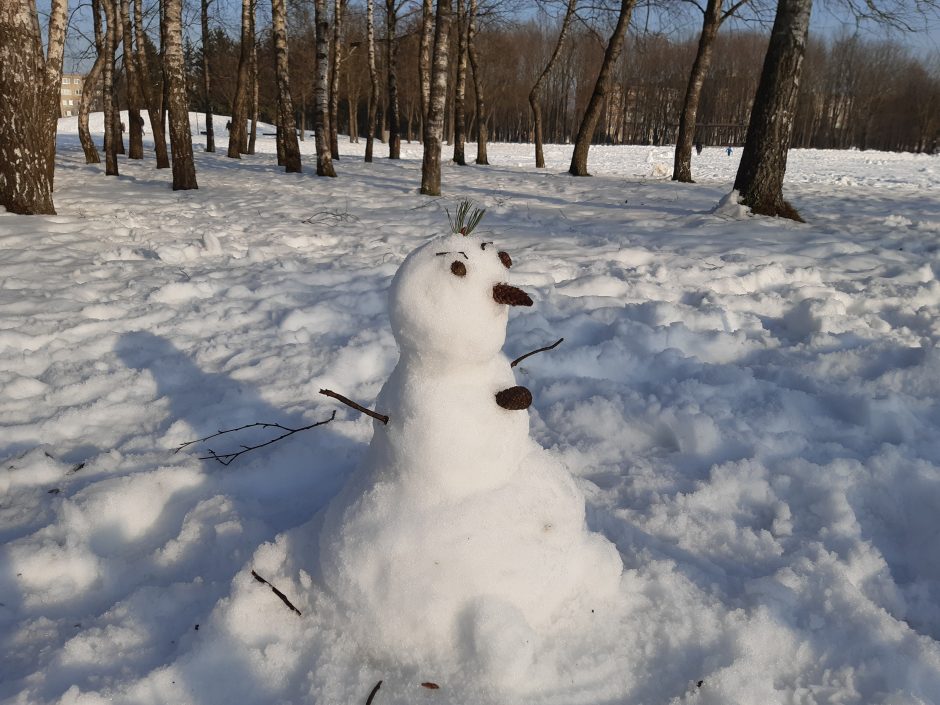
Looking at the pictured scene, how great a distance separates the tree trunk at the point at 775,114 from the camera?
5840mm

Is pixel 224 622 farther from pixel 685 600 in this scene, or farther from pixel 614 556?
pixel 685 600

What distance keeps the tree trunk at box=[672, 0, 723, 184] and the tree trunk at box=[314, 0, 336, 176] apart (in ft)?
21.5

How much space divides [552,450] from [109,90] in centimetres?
1334

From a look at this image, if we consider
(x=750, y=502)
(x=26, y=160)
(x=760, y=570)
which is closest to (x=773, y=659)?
(x=760, y=570)

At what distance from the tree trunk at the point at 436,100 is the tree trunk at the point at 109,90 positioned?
5.60 m

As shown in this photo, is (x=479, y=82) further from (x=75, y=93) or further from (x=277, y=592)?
(x=75, y=93)

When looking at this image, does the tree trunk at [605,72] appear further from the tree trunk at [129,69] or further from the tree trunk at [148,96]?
the tree trunk at [129,69]

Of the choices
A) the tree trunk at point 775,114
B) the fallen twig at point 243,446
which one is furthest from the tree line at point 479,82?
the fallen twig at point 243,446

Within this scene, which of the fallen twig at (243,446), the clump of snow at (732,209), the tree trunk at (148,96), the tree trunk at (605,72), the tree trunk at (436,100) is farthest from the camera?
the tree trunk at (148,96)

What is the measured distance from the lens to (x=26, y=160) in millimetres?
5590

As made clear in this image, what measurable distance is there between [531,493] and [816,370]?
2.02 meters

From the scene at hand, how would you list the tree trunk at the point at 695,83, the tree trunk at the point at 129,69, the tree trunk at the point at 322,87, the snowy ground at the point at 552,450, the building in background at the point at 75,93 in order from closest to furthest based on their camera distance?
the snowy ground at the point at 552,450 < the tree trunk at the point at 695,83 < the tree trunk at the point at 322,87 < the tree trunk at the point at 129,69 < the building in background at the point at 75,93

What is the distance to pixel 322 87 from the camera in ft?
34.6

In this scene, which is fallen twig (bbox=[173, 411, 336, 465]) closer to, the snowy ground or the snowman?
the snowy ground
